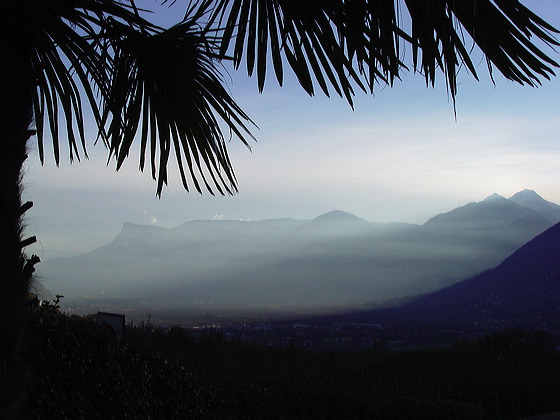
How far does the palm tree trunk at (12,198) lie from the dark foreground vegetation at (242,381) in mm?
1838

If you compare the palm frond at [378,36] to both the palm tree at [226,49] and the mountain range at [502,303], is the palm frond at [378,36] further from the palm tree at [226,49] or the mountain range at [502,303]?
the mountain range at [502,303]

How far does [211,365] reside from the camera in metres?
9.25

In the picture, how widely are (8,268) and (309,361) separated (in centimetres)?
810

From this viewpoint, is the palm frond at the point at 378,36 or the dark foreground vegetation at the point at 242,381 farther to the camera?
the dark foreground vegetation at the point at 242,381

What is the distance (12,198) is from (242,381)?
5338mm

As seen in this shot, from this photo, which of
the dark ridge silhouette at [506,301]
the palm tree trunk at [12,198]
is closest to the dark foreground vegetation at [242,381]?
the palm tree trunk at [12,198]

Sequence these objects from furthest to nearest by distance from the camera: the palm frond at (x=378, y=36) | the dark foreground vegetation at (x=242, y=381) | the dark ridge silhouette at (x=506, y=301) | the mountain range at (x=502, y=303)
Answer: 1. the dark ridge silhouette at (x=506, y=301)
2. the mountain range at (x=502, y=303)
3. the dark foreground vegetation at (x=242, y=381)
4. the palm frond at (x=378, y=36)

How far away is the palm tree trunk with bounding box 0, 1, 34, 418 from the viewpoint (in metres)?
3.04

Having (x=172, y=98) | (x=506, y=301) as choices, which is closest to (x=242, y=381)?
(x=172, y=98)

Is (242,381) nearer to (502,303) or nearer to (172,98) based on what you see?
(172,98)

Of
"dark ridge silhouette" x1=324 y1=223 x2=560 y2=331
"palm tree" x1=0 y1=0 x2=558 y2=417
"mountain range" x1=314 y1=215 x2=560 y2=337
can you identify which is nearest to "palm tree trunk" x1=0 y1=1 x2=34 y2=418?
"palm tree" x1=0 y1=0 x2=558 y2=417

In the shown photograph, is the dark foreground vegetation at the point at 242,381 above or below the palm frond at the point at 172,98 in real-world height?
below

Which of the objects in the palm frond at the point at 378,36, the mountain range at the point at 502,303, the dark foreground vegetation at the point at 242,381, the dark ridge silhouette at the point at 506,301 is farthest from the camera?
the dark ridge silhouette at the point at 506,301

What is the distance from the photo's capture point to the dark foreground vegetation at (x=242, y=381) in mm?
5617
